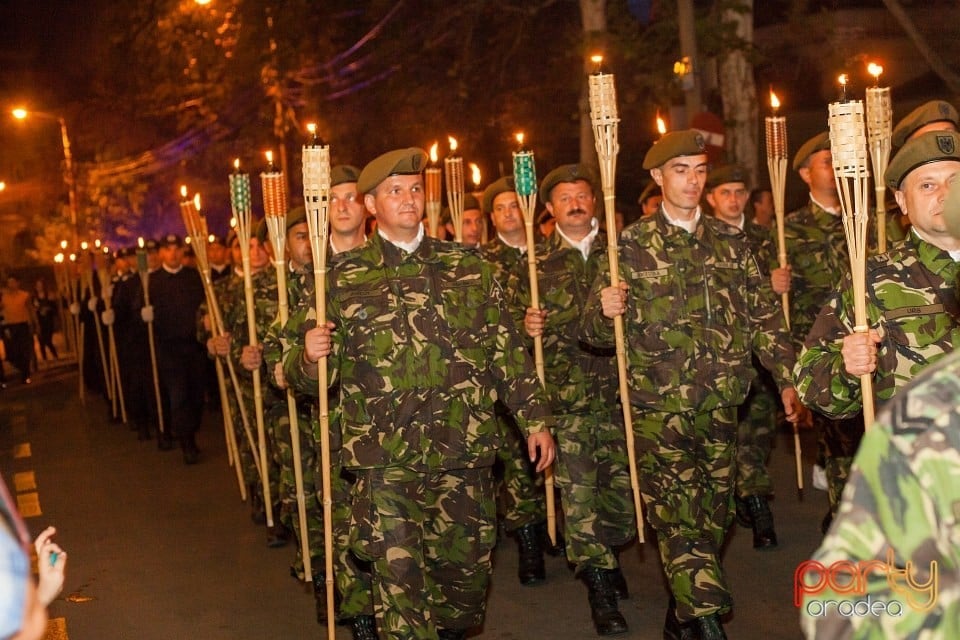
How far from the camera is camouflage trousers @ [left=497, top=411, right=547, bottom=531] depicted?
350 inches

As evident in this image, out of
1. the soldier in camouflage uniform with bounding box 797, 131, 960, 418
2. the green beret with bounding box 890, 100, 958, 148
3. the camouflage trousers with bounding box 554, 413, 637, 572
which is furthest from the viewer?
the camouflage trousers with bounding box 554, 413, 637, 572

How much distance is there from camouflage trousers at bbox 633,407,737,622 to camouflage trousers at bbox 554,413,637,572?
932 mm

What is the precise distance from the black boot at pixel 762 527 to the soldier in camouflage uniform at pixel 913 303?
3744 mm

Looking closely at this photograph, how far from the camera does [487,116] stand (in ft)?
81.3

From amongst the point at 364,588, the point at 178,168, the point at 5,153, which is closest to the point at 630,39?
the point at 364,588

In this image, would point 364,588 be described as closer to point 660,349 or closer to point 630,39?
point 660,349

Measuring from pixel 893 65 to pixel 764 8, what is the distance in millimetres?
3496

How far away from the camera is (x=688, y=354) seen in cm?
683

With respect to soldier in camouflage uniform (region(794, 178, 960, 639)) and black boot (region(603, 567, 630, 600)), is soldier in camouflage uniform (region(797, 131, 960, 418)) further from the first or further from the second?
black boot (region(603, 567, 630, 600))

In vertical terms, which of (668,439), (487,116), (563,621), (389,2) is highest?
(389,2)

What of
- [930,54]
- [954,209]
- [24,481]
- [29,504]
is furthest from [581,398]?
[24,481]

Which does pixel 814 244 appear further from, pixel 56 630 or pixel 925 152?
pixel 56 630

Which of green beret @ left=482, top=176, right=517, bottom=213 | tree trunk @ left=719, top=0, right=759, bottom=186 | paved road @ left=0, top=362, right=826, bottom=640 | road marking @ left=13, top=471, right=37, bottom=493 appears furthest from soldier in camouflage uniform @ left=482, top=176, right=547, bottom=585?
tree trunk @ left=719, top=0, right=759, bottom=186

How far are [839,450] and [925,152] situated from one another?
126 inches
